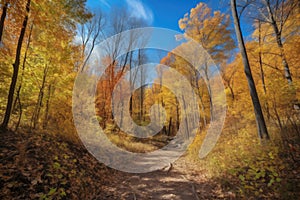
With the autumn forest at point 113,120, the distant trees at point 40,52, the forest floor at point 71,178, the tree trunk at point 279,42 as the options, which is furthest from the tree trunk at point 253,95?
the distant trees at point 40,52

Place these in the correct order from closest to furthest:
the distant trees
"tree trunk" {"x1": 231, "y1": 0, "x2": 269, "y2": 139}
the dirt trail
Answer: the dirt trail
the distant trees
"tree trunk" {"x1": 231, "y1": 0, "x2": 269, "y2": 139}

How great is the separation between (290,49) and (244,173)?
6015mm

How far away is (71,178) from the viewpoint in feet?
12.7

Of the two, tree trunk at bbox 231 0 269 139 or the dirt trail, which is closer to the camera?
the dirt trail

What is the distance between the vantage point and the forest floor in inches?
119

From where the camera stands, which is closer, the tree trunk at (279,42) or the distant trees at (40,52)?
the distant trees at (40,52)

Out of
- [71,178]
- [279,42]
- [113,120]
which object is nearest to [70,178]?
[71,178]

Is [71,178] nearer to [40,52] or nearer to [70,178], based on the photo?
[70,178]

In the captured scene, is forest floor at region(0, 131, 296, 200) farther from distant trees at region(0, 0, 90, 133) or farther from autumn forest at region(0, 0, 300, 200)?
distant trees at region(0, 0, 90, 133)

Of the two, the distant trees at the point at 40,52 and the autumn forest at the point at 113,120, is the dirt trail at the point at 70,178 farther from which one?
the distant trees at the point at 40,52

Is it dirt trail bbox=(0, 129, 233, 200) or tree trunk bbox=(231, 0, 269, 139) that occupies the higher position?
tree trunk bbox=(231, 0, 269, 139)

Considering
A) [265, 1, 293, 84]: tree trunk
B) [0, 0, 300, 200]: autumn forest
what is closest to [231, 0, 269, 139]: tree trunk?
[0, 0, 300, 200]: autumn forest

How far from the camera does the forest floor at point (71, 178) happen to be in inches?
119

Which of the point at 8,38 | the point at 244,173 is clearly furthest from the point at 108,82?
the point at 244,173
